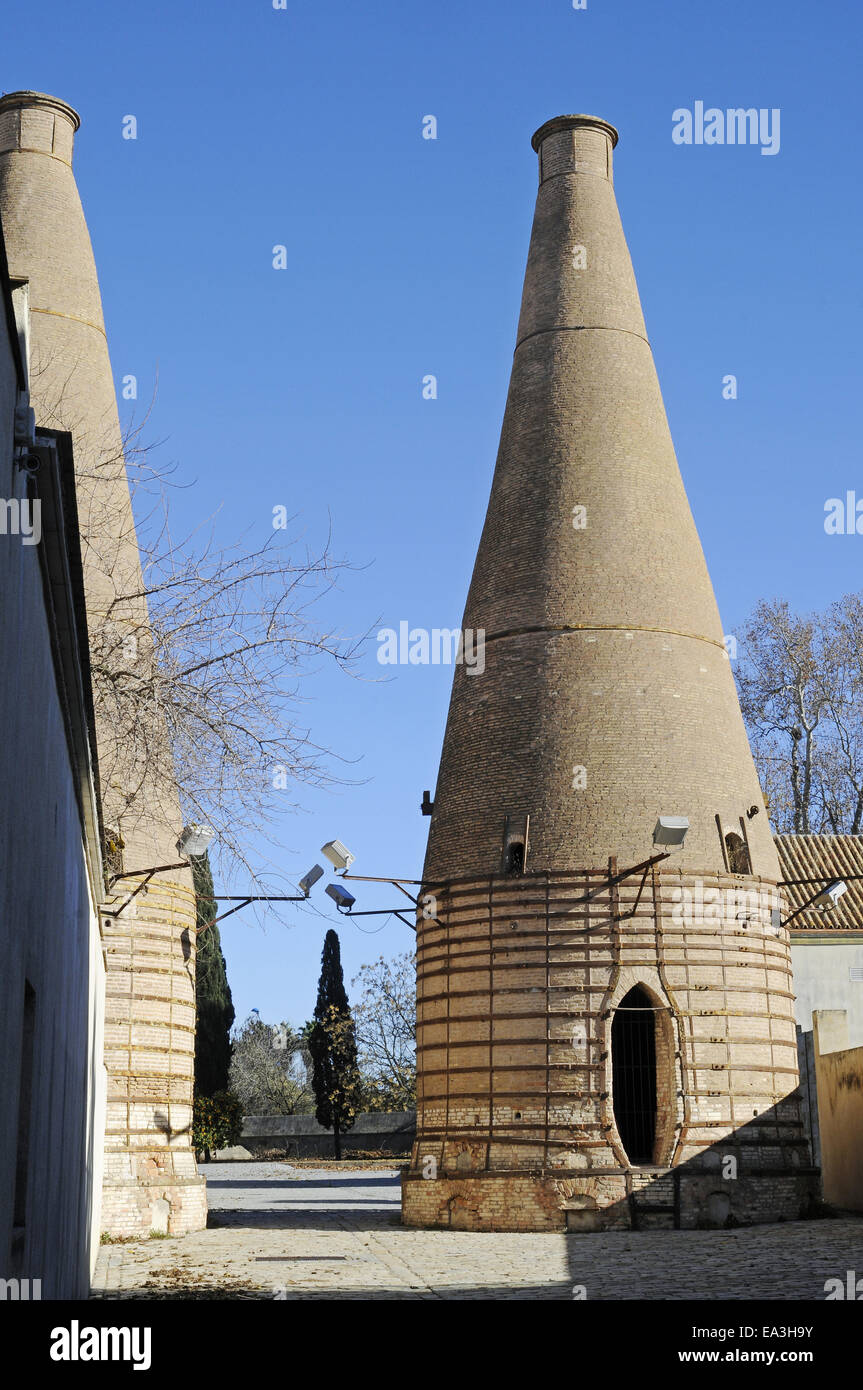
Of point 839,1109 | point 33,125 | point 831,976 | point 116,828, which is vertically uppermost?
point 33,125

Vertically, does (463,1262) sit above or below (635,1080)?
below

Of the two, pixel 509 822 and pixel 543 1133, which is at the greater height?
pixel 509 822

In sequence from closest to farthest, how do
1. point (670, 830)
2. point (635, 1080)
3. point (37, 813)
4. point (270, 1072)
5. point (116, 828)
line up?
point (37, 813) < point (670, 830) < point (116, 828) < point (635, 1080) < point (270, 1072)

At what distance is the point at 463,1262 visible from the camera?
15.3m

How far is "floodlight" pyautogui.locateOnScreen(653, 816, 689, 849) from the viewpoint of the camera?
57.5 feet

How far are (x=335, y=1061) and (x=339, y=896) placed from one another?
3012 cm

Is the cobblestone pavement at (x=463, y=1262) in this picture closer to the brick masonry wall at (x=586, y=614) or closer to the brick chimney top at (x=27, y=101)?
the brick masonry wall at (x=586, y=614)

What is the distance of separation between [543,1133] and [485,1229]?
4.98 feet

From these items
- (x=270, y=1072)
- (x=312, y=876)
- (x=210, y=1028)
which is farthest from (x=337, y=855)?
(x=270, y=1072)

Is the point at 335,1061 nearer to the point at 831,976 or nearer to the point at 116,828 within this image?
the point at 831,976

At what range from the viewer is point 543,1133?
18922 millimetres

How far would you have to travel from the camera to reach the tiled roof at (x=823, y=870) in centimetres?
2714
